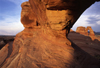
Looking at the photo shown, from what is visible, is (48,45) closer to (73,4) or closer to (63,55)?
(63,55)

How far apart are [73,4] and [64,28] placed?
3.74 feet

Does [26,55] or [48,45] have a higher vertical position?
[48,45]

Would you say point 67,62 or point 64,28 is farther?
point 64,28

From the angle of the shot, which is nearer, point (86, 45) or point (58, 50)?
point (58, 50)

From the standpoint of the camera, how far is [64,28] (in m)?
3.14

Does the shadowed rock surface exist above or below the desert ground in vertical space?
above

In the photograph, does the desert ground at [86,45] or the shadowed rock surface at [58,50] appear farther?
the desert ground at [86,45]

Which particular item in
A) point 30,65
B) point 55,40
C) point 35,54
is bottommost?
point 30,65

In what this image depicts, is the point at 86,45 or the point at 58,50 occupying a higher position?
the point at 58,50

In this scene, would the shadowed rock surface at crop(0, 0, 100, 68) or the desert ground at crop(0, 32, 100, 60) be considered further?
the desert ground at crop(0, 32, 100, 60)

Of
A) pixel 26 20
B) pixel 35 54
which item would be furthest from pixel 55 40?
pixel 26 20

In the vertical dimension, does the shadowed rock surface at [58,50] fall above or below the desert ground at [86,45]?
above

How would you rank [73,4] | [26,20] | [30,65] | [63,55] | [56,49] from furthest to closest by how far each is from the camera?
[26,20] < [56,49] < [63,55] < [73,4] < [30,65]

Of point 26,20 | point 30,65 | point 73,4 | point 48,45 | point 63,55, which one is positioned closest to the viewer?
point 30,65
